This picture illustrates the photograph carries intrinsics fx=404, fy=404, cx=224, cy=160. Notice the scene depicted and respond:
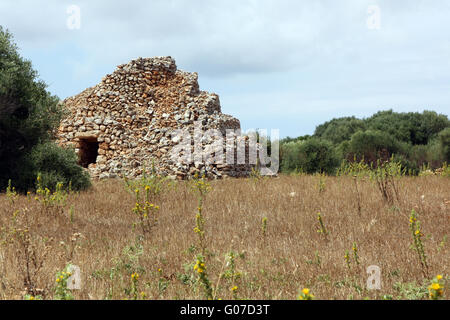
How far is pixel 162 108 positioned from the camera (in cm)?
1866

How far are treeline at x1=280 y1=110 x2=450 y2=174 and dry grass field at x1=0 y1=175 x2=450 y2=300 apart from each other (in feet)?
12.7

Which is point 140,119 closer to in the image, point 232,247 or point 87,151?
point 87,151

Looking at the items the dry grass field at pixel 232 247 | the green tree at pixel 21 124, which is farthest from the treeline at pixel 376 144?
the green tree at pixel 21 124

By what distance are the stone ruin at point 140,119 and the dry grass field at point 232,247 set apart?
23.0 feet

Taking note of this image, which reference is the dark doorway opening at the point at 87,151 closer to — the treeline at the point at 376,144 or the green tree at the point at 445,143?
the treeline at the point at 376,144

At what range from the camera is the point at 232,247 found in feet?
18.4

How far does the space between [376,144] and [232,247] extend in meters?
20.9

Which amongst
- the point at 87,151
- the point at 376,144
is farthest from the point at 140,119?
the point at 376,144

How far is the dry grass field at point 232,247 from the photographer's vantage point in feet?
13.2

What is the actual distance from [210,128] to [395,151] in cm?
1463

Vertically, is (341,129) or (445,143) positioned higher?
(341,129)

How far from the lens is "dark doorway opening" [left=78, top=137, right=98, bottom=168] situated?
19.0m

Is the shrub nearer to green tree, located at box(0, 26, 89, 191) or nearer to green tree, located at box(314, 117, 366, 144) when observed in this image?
green tree, located at box(0, 26, 89, 191)
